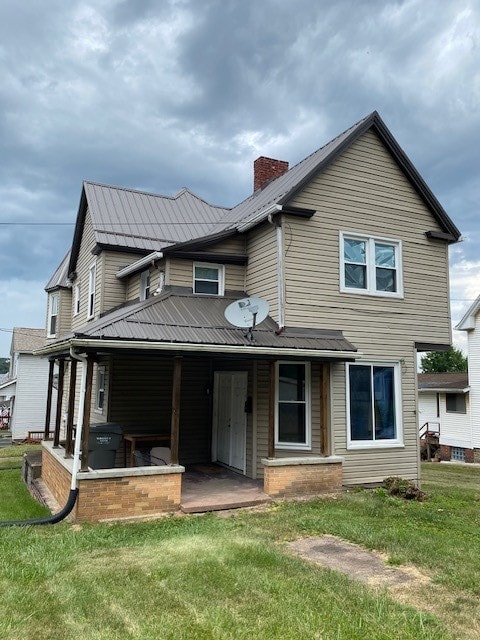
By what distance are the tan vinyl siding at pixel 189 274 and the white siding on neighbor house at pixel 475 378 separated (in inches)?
775

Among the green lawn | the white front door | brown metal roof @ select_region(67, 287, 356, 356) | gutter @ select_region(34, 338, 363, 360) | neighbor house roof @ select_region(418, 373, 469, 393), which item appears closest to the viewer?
the green lawn

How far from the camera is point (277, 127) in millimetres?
14992

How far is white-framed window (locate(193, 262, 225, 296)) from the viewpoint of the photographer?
1173 centimetres

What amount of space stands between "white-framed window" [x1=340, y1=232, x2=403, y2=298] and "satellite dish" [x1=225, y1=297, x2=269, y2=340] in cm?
244

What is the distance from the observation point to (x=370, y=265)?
11.3 m

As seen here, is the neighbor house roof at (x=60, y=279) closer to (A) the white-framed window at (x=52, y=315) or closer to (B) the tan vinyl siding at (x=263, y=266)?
(A) the white-framed window at (x=52, y=315)

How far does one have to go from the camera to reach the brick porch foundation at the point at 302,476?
9.08 meters

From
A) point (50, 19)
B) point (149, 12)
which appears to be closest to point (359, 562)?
point (149, 12)

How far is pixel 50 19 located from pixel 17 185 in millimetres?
9960

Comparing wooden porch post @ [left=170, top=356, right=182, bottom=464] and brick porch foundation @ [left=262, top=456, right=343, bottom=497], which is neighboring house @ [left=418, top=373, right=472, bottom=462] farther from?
wooden porch post @ [left=170, top=356, right=182, bottom=464]

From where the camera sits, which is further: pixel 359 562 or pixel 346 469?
pixel 346 469

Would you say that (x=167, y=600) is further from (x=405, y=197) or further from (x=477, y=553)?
(x=405, y=197)

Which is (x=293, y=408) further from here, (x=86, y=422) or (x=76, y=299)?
(x=76, y=299)

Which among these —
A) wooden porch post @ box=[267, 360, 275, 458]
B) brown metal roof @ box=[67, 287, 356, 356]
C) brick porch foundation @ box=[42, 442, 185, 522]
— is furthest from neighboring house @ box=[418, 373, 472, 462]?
brick porch foundation @ box=[42, 442, 185, 522]
